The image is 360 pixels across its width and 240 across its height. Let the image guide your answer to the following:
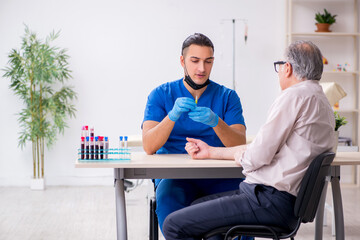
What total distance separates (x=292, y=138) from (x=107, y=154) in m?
0.85

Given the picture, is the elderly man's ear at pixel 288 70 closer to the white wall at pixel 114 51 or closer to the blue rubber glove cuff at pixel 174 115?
the blue rubber glove cuff at pixel 174 115

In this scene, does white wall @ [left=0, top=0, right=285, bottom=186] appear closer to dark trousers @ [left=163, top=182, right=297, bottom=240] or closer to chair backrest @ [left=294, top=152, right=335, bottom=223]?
dark trousers @ [left=163, top=182, right=297, bottom=240]

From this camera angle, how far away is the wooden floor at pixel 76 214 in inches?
142

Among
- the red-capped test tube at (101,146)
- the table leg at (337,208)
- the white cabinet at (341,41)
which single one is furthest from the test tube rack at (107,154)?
the white cabinet at (341,41)

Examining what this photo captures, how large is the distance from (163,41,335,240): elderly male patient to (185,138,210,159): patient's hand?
1.11 ft

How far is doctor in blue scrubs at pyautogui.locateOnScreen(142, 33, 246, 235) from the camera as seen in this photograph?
2.43 m

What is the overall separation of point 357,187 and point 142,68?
2.69 meters

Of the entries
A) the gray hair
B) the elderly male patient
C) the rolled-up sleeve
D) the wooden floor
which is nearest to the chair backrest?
the elderly male patient

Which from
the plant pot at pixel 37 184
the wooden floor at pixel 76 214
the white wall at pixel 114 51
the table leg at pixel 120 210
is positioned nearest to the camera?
the table leg at pixel 120 210

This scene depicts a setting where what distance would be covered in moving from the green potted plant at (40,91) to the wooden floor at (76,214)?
1.60 ft

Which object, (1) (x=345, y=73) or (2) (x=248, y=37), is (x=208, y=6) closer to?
(2) (x=248, y=37)

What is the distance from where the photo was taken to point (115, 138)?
18.6 feet

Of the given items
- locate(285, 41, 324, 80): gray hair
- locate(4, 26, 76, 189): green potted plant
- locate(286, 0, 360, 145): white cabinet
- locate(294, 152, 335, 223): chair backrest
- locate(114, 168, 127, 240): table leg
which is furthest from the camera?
locate(286, 0, 360, 145): white cabinet

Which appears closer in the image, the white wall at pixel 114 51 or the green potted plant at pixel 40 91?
the green potted plant at pixel 40 91
